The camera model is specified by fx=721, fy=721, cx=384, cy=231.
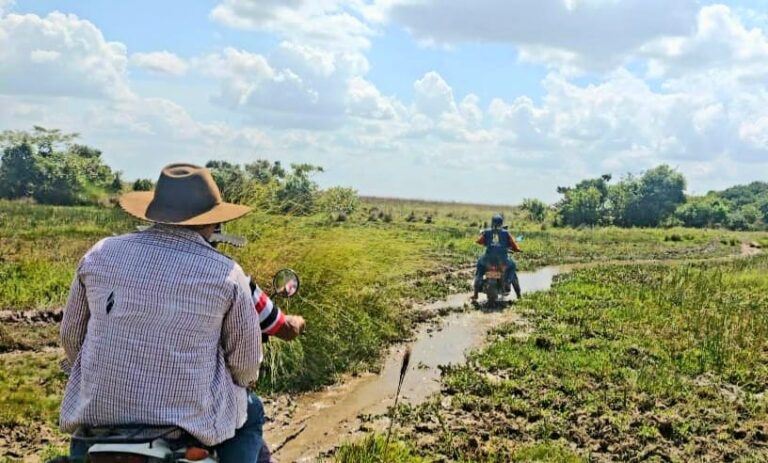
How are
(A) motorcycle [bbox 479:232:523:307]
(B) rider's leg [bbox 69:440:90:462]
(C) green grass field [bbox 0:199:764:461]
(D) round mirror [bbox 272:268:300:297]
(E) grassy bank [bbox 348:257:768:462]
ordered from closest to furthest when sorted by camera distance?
(B) rider's leg [bbox 69:440:90:462], (D) round mirror [bbox 272:268:300:297], (E) grassy bank [bbox 348:257:768:462], (C) green grass field [bbox 0:199:764:461], (A) motorcycle [bbox 479:232:523:307]

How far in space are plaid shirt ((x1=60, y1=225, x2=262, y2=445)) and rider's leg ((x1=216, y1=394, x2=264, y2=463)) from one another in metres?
→ 0.16

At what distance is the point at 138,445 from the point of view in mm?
2465

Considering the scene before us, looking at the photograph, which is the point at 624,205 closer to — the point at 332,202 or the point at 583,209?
the point at 583,209

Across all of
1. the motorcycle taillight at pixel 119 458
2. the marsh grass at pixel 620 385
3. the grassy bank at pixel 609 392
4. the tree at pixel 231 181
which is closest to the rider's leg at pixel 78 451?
the motorcycle taillight at pixel 119 458

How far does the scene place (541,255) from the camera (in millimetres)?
25234

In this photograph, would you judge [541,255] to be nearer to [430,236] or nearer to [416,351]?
[430,236]

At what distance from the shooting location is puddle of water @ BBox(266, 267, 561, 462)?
6.32 m

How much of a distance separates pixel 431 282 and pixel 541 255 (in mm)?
10310

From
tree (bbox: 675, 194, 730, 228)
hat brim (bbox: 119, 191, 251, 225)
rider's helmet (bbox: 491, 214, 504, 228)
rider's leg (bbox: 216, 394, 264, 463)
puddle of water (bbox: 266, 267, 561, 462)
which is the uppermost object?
tree (bbox: 675, 194, 730, 228)

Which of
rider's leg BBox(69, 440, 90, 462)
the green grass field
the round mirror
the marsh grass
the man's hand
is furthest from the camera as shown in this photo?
the green grass field

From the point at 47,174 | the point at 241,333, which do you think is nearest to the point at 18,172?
the point at 47,174

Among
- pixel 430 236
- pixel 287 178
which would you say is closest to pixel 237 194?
pixel 287 178

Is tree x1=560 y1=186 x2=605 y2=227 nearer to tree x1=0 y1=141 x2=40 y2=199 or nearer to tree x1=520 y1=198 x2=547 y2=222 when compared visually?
tree x1=520 y1=198 x2=547 y2=222

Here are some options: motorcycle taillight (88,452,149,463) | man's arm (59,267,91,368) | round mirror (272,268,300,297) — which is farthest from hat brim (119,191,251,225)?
motorcycle taillight (88,452,149,463)
